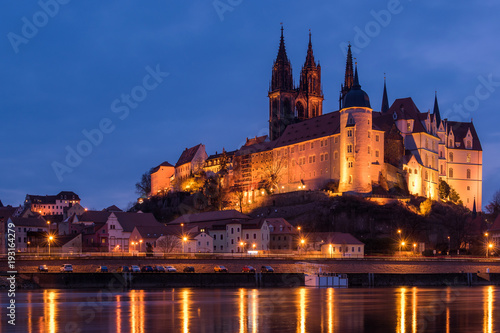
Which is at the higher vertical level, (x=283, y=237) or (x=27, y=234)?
(x=27, y=234)

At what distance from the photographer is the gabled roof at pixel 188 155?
539ft

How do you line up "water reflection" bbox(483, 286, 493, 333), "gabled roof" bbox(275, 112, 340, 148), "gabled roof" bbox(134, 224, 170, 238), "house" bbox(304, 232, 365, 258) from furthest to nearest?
"gabled roof" bbox(275, 112, 340, 148) → "gabled roof" bbox(134, 224, 170, 238) → "house" bbox(304, 232, 365, 258) → "water reflection" bbox(483, 286, 493, 333)

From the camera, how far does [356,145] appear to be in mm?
113188

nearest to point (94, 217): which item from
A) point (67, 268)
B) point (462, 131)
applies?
point (67, 268)

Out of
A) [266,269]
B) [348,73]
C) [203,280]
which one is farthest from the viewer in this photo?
[348,73]

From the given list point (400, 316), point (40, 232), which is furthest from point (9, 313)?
point (40, 232)

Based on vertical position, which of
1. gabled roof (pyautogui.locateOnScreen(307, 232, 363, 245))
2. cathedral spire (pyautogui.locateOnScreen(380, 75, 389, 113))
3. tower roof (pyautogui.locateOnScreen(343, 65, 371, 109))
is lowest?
gabled roof (pyautogui.locateOnScreen(307, 232, 363, 245))

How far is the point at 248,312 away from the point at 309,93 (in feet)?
408

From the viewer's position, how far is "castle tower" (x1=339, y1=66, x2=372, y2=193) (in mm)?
112250

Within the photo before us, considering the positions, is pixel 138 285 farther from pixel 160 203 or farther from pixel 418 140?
pixel 160 203

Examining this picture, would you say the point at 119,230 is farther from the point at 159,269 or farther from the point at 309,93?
the point at 309,93

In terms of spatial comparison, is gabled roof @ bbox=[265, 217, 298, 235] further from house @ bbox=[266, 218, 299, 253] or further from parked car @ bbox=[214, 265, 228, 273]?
parked car @ bbox=[214, 265, 228, 273]

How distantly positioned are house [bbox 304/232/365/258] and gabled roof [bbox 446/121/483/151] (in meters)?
52.1

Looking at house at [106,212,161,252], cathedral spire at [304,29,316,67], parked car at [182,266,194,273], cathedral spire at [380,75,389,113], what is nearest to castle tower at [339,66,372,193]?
cathedral spire at [380,75,389,113]
